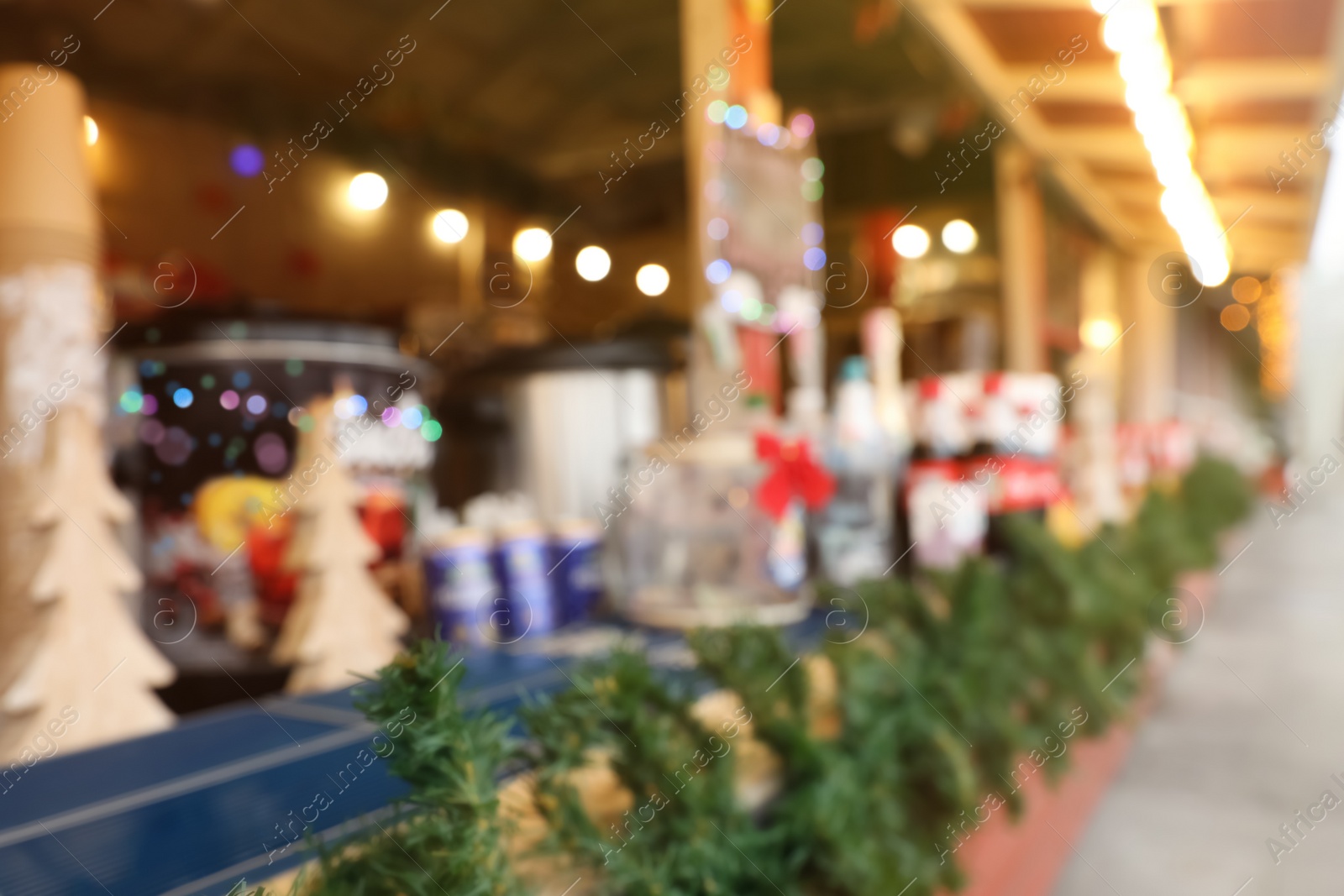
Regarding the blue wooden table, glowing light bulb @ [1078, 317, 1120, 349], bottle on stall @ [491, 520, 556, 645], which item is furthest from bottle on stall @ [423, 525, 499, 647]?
glowing light bulb @ [1078, 317, 1120, 349]

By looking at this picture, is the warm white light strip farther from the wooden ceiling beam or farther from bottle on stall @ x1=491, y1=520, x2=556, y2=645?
bottle on stall @ x1=491, y1=520, x2=556, y2=645

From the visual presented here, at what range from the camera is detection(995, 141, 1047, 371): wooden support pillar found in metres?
3.06

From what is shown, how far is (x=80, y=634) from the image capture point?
58 cm

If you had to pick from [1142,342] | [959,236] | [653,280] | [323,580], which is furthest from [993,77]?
[1142,342]

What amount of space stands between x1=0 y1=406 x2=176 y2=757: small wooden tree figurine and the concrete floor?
1037mm

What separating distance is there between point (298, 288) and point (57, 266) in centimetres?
68

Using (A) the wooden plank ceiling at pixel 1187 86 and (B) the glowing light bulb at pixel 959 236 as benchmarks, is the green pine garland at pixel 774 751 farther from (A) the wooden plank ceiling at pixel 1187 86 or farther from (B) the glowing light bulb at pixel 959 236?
(B) the glowing light bulb at pixel 959 236

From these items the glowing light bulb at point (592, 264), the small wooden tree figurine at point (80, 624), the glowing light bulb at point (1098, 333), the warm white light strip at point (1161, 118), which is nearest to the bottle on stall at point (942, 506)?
the glowing light bulb at point (592, 264)

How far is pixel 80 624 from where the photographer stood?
580 mm

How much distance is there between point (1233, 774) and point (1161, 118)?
1881 millimetres

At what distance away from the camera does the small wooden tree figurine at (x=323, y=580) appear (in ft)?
2.34

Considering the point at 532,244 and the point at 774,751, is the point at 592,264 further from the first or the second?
the point at 774,751

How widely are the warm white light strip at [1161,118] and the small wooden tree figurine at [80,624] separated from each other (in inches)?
79.4

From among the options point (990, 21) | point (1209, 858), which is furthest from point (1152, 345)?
point (1209, 858)
